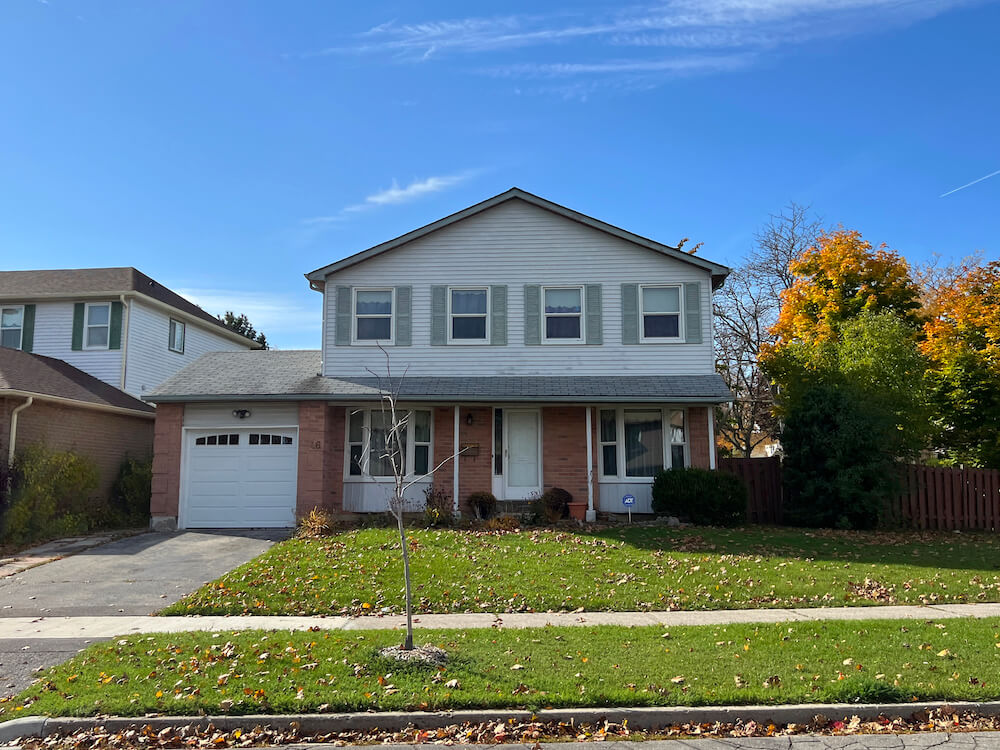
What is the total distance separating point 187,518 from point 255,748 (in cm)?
1211

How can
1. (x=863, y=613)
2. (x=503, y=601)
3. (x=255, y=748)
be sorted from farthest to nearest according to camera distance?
(x=503, y=601) < (x=863, y=613) < (x=255, y=748)

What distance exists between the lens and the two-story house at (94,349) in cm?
1767

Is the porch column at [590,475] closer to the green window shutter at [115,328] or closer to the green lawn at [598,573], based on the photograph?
the green lawn at [598,573]

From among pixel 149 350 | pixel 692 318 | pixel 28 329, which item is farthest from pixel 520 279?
pixel 28 329

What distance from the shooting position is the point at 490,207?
714 inches

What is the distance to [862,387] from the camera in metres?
17.4

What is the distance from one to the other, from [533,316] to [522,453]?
10.7 ft

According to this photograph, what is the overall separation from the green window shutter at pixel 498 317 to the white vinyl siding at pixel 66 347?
11.7 m

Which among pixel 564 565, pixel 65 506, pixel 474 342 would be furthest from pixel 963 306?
pixel 65 506

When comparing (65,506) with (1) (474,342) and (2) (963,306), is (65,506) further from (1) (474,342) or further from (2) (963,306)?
(2) (963,306)

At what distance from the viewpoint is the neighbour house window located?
17344 millimetres

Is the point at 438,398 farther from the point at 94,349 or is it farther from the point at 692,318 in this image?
the point at 94,349

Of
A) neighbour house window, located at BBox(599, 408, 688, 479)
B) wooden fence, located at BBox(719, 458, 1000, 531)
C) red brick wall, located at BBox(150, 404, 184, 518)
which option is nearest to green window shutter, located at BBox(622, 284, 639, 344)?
neighbour house window, located at BBox(599, 408, 688, 479)

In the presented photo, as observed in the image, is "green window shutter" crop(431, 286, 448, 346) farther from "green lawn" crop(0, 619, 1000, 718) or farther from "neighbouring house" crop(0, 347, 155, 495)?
"green lawn" crop(0, 619, 1000, 718)
